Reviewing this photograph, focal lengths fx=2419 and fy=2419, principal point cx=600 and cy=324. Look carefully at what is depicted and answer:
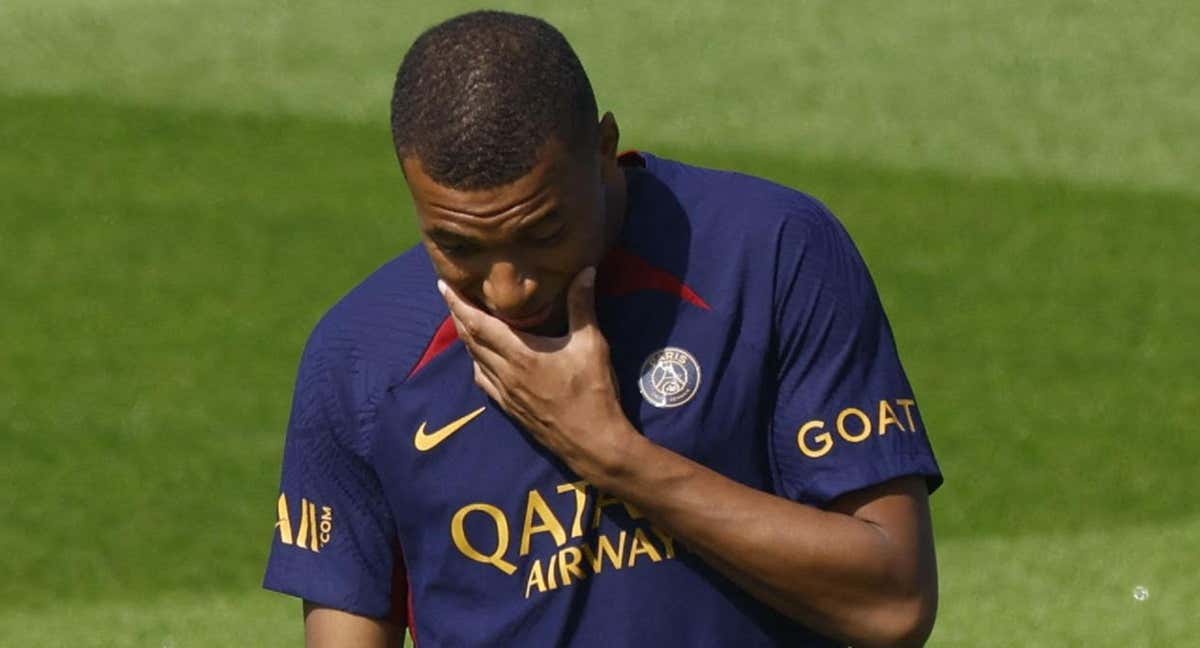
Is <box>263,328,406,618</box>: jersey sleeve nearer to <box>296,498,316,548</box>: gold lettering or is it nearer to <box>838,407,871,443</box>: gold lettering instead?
<box>296,498,316,548</box>: gold lettering

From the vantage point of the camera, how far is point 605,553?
347 cm

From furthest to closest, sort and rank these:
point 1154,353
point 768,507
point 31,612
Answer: point 1154,353 < point 31,612 < point 768,507

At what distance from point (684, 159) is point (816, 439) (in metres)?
7.39

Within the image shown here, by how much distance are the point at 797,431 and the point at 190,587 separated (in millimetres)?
4209

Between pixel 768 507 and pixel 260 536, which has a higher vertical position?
pixel 768 507

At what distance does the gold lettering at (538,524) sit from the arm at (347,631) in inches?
12.8

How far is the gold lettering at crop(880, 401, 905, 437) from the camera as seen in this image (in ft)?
11.3

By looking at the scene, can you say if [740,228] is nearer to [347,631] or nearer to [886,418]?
[886,418]

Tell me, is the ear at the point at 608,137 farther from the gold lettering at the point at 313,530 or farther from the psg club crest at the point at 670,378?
the gold lettering at the point at 313,530

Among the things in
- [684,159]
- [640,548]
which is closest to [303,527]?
[640,548]

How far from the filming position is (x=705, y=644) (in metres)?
3.45

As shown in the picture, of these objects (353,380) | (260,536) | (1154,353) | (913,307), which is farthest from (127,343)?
(353,380)

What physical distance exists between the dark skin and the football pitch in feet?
11.4

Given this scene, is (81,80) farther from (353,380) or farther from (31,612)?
(353,380)
